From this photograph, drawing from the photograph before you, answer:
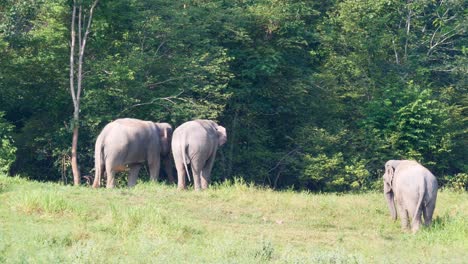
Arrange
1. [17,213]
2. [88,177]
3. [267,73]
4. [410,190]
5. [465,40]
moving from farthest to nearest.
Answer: [465,40]
[267,73]
[88,177]
[410,190]
[17,213]

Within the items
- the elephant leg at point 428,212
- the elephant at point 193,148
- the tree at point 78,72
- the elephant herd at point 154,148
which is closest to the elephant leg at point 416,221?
the elephant leg at point 428,212

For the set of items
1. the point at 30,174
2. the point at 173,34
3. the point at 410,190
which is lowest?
the point at 30,174

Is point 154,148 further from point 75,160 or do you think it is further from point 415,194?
point 415,194

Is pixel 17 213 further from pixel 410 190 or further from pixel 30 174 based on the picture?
pixel 30 174

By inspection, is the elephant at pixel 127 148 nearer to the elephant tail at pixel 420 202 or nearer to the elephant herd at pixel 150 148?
the elephant herd at pixel 150 148

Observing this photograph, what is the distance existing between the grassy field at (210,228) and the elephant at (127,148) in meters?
1.29

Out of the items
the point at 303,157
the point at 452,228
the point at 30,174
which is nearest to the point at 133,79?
the point at 30,174

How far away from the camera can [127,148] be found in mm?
18469

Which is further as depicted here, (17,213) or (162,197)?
(162,197)

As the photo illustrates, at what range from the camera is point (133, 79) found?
21.9 meters

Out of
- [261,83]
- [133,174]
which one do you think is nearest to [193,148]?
[133,174]

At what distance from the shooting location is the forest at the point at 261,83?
2169 cm

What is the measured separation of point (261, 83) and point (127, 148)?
8266 mm

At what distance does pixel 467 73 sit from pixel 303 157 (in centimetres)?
628
